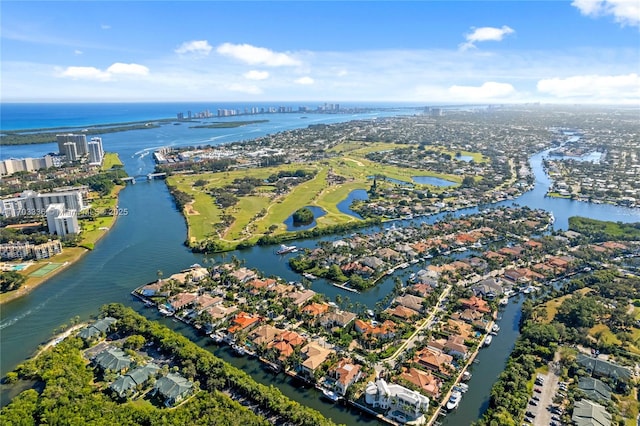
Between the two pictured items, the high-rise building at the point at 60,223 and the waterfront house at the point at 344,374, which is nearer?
the waterfront house at the point at 344,374

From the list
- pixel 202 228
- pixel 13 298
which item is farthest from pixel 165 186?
pixel 13 298

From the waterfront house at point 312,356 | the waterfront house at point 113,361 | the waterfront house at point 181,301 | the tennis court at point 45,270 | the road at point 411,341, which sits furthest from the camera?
the tennis court at point 45,270

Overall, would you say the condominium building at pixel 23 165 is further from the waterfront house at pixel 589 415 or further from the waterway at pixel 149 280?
the waterfront house at pixel 589 415

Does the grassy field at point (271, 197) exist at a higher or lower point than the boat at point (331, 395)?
higher

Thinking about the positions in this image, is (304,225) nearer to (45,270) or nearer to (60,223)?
(45,270)

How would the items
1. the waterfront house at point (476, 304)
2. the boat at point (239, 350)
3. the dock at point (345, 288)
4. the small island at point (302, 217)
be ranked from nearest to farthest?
the boat at point (239, 350) → the waterfront house at point (476, 304) → the dock at point (345, 288) → the small island at point (302, 217)

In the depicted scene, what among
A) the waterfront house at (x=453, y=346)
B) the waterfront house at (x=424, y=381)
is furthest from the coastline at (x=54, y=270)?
the waterfront house at (x=453, y=346)

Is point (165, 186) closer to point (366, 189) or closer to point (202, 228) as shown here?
point (202, 228)
